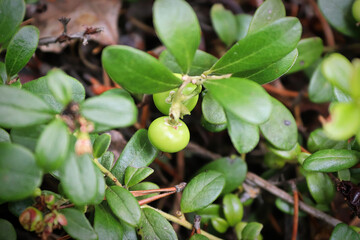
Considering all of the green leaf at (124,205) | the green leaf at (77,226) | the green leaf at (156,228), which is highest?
the green leaf at (124,205)

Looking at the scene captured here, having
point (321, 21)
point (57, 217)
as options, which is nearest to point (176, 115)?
point (57, 217)

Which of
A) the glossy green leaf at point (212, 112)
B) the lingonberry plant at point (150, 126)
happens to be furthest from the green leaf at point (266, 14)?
the glossy green leaf at point (212, 112)

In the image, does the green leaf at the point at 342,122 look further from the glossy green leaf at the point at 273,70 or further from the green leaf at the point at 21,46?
the green leaf at the point at 21,46

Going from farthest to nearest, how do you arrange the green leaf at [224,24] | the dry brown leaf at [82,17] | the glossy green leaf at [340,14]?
the dry brown leaf at [82,17]
the green leaf at [224,24]
the glossy green leaf at [340,14]

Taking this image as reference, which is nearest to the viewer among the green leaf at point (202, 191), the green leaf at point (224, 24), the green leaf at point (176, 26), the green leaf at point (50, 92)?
the green leaf at point (176, 26)

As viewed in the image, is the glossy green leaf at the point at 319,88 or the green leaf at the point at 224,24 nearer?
A: the glossy green leaf at the point at 319,88

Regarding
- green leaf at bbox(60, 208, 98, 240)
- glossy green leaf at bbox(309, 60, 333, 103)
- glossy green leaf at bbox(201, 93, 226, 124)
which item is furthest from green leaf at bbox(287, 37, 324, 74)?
green leaf at bbox(60, 208, 98, 240)
